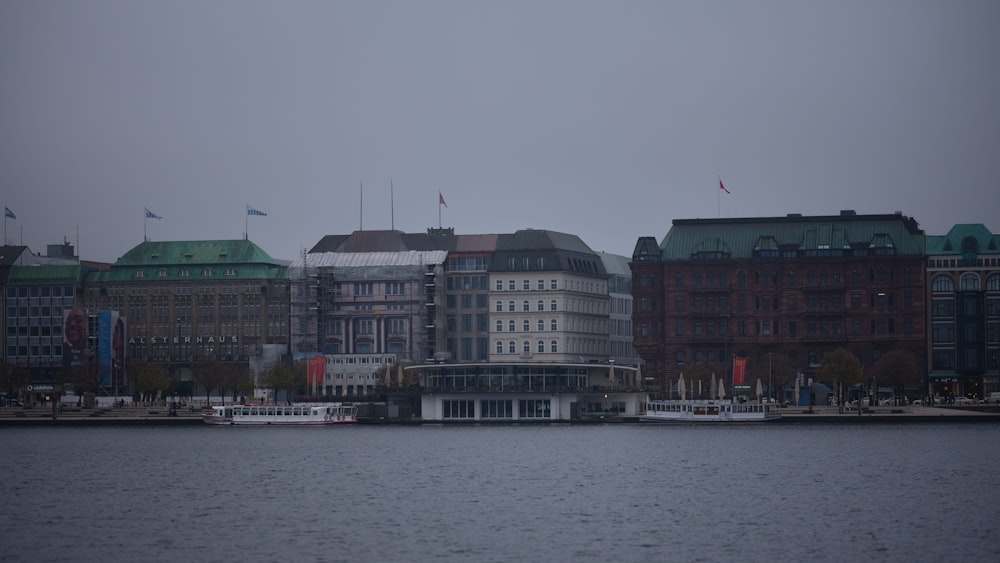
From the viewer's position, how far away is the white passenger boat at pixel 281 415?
642 ft

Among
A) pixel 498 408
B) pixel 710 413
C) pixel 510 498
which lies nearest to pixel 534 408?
pixel 498 408

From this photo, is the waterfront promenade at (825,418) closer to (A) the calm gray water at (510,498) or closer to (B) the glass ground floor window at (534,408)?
(B) the glass ground floor window at (534,408)

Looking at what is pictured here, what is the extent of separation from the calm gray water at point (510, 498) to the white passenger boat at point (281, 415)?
31594mm

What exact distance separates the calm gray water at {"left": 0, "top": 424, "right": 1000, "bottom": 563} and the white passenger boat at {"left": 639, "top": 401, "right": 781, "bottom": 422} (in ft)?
69.4

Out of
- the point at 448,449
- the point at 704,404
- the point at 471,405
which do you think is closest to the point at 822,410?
Result: the point at 704,404

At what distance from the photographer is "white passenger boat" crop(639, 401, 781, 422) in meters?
186

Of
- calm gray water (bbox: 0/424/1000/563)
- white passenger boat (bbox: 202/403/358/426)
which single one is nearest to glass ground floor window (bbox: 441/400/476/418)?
white passenger boat (bbox: 202/403/358/426)

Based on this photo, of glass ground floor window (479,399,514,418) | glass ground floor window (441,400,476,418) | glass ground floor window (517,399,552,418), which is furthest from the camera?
glass ground floor window (441,400,476,418)

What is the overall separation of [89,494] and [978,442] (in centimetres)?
7293

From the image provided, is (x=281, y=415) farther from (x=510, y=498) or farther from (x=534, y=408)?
(x=510, y=498)

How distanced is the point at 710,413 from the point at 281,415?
46.3 m

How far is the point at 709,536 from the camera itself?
8500 cm

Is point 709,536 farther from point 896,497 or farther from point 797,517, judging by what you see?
point 896,497

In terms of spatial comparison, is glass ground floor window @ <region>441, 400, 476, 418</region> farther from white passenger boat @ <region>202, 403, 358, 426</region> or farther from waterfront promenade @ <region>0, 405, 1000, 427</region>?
white passenger boat @ <region>202, 403, 358, 426</region>
